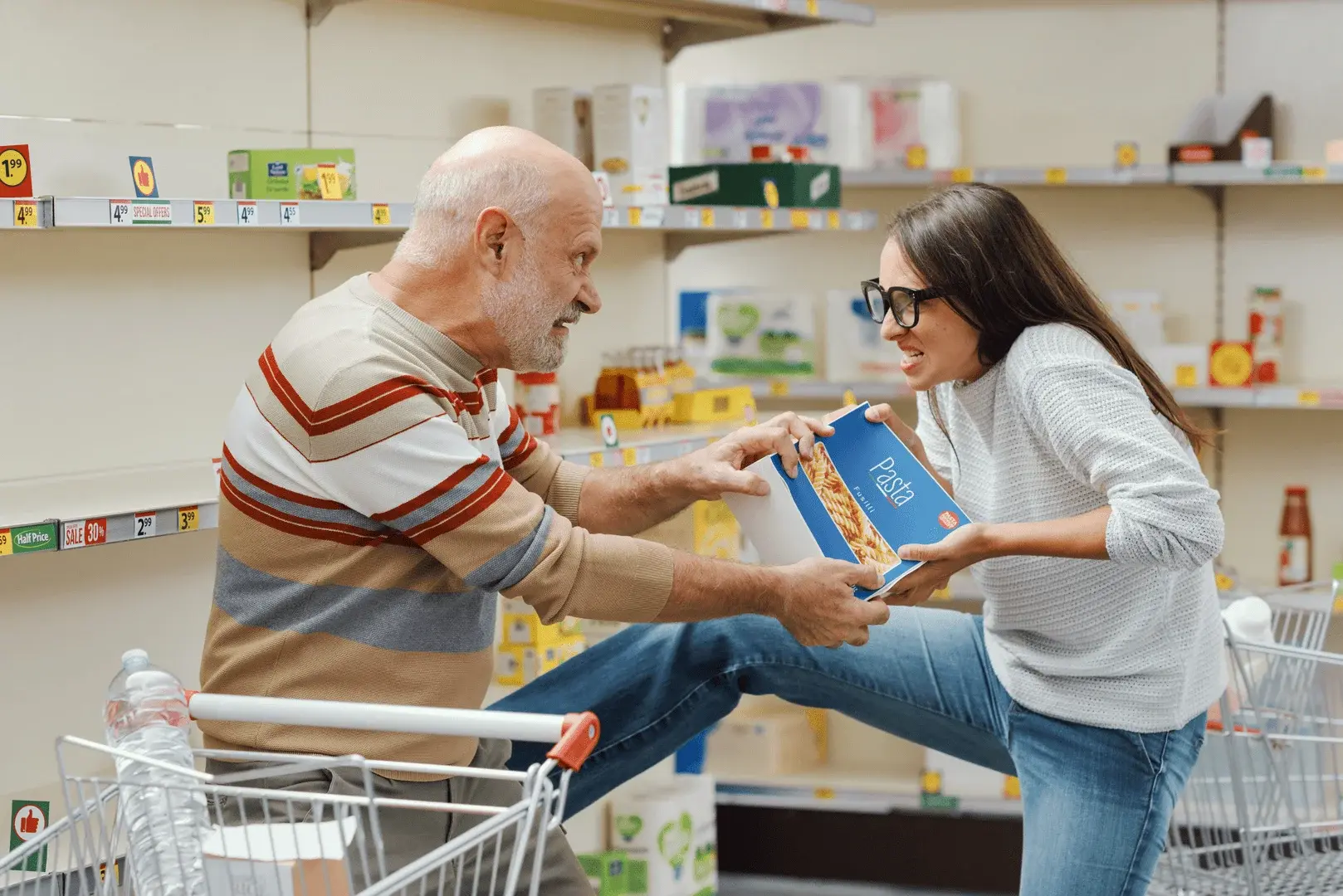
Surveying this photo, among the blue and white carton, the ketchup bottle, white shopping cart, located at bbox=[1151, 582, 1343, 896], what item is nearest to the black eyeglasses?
the blue and white carton

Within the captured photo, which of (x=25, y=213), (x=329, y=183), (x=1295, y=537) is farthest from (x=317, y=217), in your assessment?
(x=1295, y=537)

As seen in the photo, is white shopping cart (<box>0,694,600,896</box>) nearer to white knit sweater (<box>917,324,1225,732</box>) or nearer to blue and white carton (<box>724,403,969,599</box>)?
blue and white carton (<box>724,403,969,599</box>)

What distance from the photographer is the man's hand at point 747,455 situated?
2.24m

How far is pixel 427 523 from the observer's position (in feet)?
6.18

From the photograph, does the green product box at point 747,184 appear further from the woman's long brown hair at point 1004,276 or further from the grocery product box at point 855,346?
the woman's long brown hair at point 1004,276

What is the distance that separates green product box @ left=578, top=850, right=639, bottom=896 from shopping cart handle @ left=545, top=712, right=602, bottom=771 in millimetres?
2466

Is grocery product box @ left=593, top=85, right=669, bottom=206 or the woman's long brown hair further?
grocery product box @ left=593, top=85, right=669, bottom=206

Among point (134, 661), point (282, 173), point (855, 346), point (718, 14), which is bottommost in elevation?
point (134, 661)

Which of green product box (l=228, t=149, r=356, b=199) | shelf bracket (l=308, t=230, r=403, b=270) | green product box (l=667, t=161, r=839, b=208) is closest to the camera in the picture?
green product box (l=228, t=149, r=356, b=199)

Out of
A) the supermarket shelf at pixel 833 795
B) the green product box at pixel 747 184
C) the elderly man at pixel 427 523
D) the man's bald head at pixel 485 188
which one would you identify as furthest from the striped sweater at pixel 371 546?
the supermarket shelf at pixel 833 795

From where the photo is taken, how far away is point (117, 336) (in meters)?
2.98

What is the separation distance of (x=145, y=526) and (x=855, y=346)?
267cm

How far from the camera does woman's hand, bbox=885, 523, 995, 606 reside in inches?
83.2

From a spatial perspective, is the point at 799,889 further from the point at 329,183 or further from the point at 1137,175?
the point at 329,183
